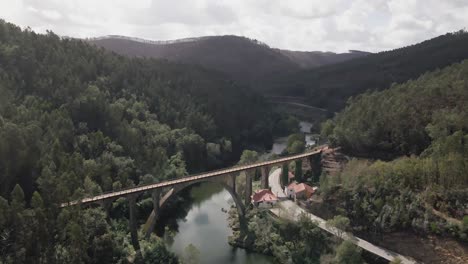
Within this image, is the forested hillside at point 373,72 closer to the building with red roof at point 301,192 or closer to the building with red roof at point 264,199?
the building with red roof at point 301,192

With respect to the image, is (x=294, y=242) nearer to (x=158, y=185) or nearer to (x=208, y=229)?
(x=208, y=229)

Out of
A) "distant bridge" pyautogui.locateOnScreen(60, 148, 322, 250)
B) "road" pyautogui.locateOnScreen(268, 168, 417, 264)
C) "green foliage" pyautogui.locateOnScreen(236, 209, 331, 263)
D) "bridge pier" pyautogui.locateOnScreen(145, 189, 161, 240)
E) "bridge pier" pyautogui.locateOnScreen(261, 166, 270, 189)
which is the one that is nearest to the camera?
"road" pyautogui.locateOnScreen(268, 168, 417, 264)

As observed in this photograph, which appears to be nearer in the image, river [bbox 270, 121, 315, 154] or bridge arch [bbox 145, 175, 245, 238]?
bridge arch [bbox 145, 175, 245, 238]

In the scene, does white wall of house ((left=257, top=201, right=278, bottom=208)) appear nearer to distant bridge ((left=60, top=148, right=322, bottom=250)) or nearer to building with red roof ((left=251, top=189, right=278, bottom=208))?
building with red roof ((left=251, top=189, right=278, bottom=208))

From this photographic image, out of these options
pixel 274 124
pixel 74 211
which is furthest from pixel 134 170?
pixel 274 124

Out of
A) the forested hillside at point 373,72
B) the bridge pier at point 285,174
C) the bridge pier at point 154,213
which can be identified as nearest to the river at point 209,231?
the bridge pier at point 154,213

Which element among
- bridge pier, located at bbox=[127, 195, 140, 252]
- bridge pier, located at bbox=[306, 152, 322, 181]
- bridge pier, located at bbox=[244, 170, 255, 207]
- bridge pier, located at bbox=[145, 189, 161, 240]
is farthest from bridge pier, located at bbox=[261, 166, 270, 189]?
bridge pier, located at bbox=[127, 195, 140, 252]

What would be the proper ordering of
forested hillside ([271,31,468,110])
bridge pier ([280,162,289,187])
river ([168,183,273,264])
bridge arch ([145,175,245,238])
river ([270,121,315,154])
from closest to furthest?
river ([168,183,273,264]) < bridge arch ([145,175,245,238]) < bridge pier ([280,162,289,187]) < river ([270,121,315,154]) < forested hillside ([271,31,468,110])

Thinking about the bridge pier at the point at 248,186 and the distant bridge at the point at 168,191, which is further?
the bridge pier at the point at 248,186
